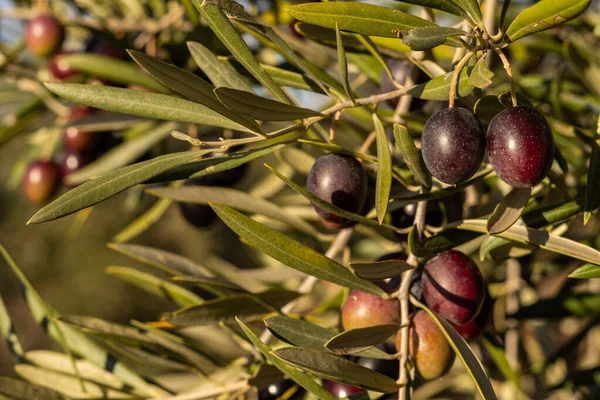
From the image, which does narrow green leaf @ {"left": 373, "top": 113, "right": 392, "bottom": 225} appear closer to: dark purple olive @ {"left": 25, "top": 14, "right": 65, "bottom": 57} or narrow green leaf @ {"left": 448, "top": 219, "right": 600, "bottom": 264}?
narrow green leaf @ {"left": 448, "top": 219, "right": 600, "bottom": 264}

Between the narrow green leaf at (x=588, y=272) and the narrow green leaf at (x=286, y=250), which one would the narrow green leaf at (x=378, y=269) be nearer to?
the narrow green leaf at (x=286, y=250)

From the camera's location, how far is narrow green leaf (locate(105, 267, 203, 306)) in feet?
3.33

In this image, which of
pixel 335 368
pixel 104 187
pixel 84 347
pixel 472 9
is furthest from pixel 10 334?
pixel 472 9

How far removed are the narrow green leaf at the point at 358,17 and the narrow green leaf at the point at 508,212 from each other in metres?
0.18

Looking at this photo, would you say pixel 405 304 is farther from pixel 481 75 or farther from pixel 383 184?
pixel 481 75

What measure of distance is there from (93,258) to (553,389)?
10.4 meters

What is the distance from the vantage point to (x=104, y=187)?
62cm

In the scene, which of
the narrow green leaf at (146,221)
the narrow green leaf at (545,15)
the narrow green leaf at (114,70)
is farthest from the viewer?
the narrow green leaf at (146,221)

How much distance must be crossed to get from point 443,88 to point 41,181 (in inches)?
42.6

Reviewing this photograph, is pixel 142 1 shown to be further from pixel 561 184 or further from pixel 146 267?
pixel 146 267

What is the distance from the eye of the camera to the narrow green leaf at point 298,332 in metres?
0.69

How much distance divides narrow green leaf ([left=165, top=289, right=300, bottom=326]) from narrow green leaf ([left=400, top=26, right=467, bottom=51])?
436 millimetres

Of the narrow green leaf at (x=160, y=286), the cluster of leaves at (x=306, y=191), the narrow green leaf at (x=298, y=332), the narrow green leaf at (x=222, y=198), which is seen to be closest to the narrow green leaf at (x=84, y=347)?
the cluster of leaves at (x=306, y=191)

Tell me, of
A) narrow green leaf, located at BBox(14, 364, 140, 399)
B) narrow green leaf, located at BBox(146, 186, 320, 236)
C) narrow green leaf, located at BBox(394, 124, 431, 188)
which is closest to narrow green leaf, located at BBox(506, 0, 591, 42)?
narrow green leaf, located at BBox(394, 124, 431, 188)
